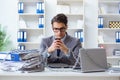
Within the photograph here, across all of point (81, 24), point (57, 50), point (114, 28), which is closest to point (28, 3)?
point (81, 24)

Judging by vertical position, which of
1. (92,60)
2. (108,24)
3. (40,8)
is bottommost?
(92,60)

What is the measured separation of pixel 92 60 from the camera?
2.00m

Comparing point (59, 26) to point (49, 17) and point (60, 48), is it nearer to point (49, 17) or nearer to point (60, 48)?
point (60, 48)

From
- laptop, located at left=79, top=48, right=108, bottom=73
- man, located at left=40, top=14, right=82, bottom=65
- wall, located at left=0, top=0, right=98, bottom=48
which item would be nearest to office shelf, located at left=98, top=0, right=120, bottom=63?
wall, located at left=0, top=0, right=98, bottom=48

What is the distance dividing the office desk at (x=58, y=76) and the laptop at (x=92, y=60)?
0.07 m

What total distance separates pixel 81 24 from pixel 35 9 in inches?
42.3

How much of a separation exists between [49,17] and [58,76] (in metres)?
3.63

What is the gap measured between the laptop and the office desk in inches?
2.8

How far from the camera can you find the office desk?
188cm

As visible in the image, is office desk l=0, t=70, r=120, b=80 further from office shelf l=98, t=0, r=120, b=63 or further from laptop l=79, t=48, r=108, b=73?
office shelf l=98, t=0, r=120, b=63

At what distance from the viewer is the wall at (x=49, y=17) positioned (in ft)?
17.8

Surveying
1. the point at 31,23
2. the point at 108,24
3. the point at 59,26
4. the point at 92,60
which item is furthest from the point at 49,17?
the point at 92,60

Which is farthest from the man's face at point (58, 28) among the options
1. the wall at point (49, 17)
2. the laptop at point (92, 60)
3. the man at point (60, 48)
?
the wall at point (49, 17)

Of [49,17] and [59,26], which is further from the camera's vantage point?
[49,17]
